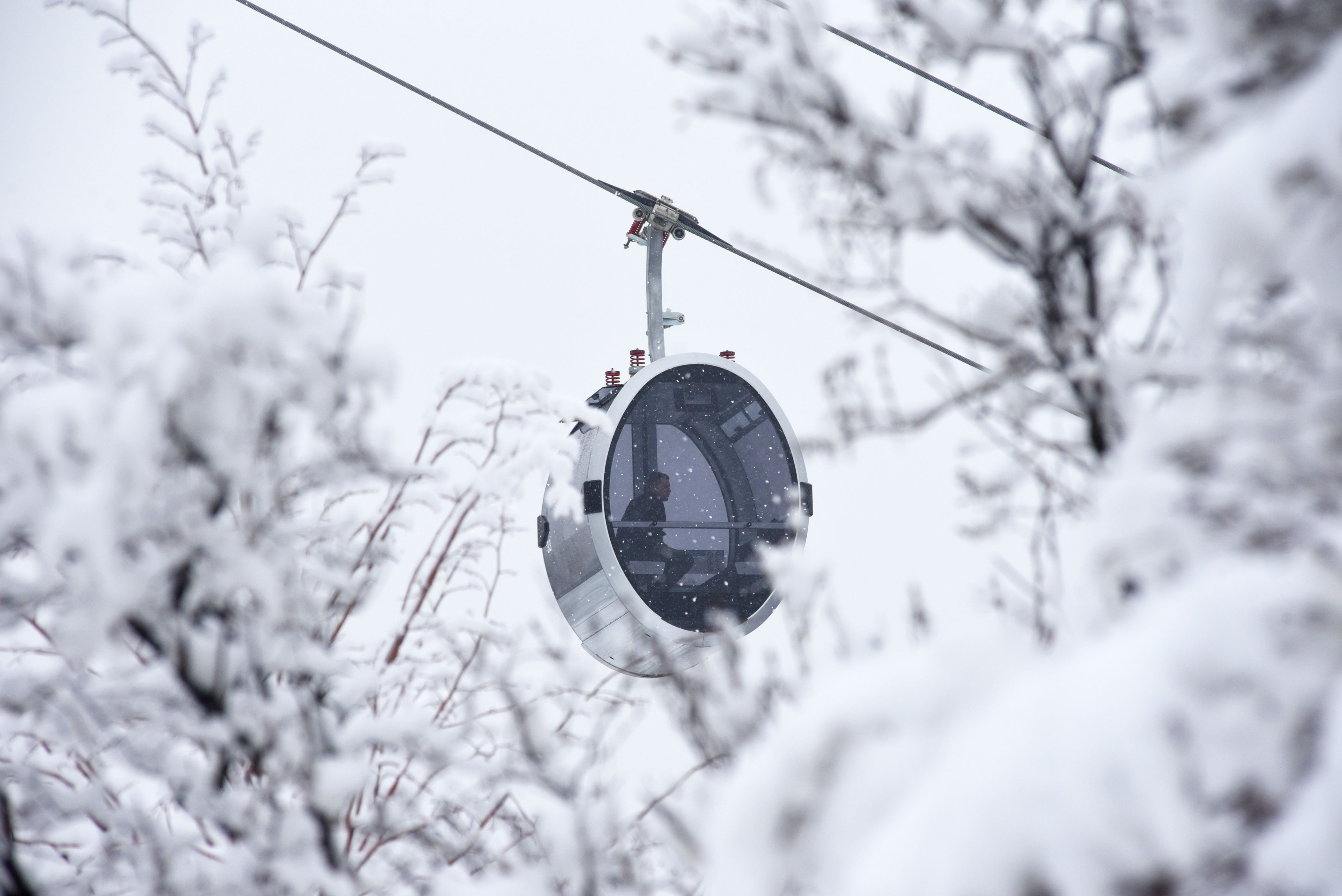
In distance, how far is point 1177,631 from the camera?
49.6 inches

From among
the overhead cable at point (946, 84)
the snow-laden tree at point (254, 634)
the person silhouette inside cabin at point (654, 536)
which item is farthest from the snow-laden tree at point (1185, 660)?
the person silhouette inside cabin at point (654, 536)

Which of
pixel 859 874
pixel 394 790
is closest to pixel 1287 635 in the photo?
pixel 859 874

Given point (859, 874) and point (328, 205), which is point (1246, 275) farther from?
point (328, 205)

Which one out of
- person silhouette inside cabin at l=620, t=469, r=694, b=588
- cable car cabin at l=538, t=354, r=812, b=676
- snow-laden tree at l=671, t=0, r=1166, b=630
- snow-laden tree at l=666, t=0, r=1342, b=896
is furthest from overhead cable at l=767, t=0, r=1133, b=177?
person silhouette inside cabin at l=620, t=469, r=694, b=588

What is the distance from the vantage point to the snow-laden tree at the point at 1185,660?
1217 millimetres

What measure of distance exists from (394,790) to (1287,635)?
2.20m

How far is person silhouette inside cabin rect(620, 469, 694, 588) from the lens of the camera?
4547 mm

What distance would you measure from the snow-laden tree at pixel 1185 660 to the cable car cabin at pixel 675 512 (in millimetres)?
2921

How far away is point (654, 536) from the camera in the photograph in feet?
15.1

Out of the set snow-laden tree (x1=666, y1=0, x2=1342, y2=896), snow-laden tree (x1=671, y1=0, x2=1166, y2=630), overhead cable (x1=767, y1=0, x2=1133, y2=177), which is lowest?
snow-laden tree (x1=666, y1=0, x2=1342, y2=896)

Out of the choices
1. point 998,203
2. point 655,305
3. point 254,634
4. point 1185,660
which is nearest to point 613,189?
point 655,305

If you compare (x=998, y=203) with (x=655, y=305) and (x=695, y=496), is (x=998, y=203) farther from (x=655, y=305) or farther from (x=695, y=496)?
(x=655, y=305)

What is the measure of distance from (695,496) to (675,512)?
0.39 ft

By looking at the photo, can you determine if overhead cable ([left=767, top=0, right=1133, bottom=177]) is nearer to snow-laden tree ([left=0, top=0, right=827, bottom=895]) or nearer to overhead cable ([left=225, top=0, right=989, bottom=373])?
overhead cable ([left=225, top=0, right=989, bottom=373])
